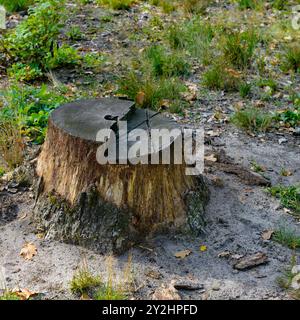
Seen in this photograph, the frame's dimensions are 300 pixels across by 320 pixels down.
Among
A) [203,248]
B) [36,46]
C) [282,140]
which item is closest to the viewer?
[203,248]

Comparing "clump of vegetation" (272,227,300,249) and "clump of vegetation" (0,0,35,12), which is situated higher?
"clump of vegetation" (0,0,35,12)

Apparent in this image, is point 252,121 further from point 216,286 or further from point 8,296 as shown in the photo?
point 8,296

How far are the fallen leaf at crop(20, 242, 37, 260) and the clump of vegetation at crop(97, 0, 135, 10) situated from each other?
5.76 metres

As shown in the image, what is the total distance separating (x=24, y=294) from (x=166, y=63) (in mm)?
4052

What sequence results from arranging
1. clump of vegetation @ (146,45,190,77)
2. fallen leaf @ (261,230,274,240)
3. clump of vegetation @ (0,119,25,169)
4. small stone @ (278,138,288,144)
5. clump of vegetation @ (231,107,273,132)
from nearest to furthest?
fallen leaf @ (261,230,274,240), clump of vegetation @ (0,119,25,169), small stone @ (278,138,288,144), clump of vegetation @ (231,107,273,132), clump of vegetation @ (146,45,190,77)

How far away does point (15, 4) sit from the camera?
927 centimetres

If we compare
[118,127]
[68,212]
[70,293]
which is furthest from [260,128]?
[70,293]

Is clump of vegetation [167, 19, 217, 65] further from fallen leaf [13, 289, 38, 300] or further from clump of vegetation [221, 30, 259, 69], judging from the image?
fallen leaf [13, 289, 38, 300]

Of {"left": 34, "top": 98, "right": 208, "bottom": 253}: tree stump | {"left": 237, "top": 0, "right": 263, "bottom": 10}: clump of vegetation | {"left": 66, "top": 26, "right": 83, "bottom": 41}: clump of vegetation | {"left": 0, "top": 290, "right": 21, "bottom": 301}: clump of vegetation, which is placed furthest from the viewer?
{"left": 237, "top": 0, "right": 263, "bottom": 10}: clump of vegetation

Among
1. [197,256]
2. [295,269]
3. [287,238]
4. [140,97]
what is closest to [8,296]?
[197,256]

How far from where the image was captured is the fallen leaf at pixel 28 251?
4395 mm

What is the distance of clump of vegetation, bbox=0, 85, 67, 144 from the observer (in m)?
5.89

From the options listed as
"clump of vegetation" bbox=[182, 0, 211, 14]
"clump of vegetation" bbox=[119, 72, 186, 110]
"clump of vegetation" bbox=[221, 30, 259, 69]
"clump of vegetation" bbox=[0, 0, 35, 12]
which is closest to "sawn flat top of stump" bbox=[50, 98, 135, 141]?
"clump of vegetation" bbox=[119, 72, 186, 110]

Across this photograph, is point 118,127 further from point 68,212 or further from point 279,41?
point 279,41
